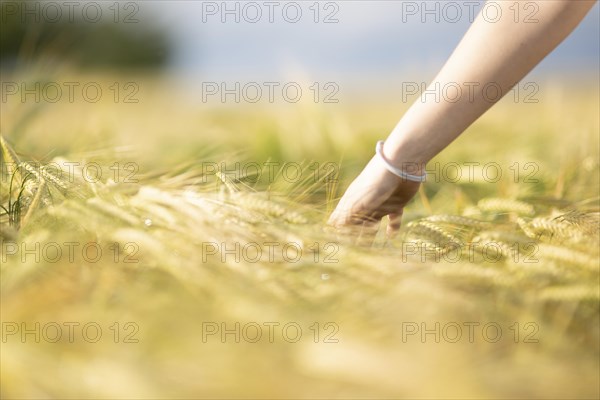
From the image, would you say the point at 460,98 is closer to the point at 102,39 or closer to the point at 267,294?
the point at 267,294

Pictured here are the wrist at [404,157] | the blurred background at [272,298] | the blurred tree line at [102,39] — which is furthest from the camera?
the blurred tree line at [102,39]

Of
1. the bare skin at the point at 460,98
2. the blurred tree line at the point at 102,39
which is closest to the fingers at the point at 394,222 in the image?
the bare skin at the point at 460,98

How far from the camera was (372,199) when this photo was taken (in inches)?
28.5

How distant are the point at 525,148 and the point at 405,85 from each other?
327mm

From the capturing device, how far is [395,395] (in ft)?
1.15

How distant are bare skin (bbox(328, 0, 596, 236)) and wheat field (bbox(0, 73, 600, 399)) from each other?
4 cm

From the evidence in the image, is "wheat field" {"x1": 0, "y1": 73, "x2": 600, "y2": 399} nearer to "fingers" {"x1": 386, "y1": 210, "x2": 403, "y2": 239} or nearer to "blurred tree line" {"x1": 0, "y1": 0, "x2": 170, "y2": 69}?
"fingers" {"x1": 386, "y1": 210, "x2": 403, "y2": 239}

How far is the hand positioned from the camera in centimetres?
71

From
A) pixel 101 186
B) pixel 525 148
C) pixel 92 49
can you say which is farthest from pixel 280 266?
pixel 92 49

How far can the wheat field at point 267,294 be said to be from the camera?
37 centimetres

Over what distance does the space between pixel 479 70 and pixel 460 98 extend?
0.12 feet

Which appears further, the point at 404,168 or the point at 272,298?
the point at 404,168

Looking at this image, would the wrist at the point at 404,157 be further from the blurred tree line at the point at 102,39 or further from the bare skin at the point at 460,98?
the blurred tree line at the point at 102,39

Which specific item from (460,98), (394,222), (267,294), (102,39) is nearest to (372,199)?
(394,222)
